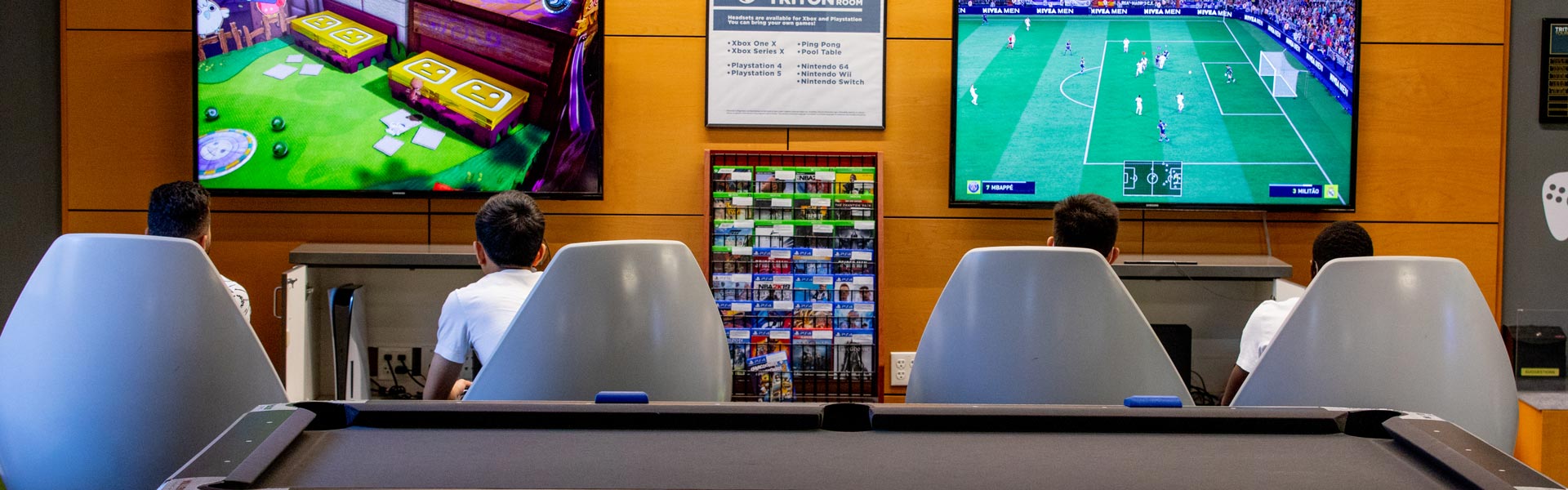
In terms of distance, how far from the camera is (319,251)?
3262mm

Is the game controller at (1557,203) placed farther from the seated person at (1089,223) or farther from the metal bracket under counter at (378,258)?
the metal bracket under counter at (378,258)

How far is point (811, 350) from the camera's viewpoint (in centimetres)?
346

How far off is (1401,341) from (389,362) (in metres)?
3.16

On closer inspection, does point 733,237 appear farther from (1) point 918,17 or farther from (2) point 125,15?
(2) point 125,15

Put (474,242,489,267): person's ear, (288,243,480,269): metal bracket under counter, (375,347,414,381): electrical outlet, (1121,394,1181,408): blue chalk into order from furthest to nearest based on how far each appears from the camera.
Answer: (375,347,414,381): electrical outlet < (288,243,480,269): metal bracket under counter < (474,242,489,267): person's ear < (1121,394,1181,408): blue chalk

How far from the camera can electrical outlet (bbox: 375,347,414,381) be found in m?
3.61

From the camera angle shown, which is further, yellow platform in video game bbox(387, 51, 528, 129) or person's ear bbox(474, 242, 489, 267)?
yellow platform in video game bbox(387, 51, 528, 129)

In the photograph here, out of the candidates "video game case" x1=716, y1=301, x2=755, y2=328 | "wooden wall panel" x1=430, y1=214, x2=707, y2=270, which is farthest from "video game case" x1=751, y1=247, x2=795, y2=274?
"wooden wall panel" x1=430, y1=214, x2=707, y2=270

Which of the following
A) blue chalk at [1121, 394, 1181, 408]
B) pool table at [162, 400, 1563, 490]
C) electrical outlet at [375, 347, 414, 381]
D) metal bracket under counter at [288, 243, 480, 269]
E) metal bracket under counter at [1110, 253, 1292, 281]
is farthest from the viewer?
electrical outlet at [375, 347, 414, 381]

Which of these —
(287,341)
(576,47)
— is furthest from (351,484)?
(576,47)

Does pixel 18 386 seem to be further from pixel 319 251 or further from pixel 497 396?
pixel 319 251

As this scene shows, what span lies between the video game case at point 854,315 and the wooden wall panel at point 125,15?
254 centimetres

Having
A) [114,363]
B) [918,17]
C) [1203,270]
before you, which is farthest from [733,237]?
[114,363]

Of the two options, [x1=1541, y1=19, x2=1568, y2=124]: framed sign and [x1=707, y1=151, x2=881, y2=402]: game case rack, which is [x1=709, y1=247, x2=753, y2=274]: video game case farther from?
[x1=1541, y1=19, x2=1568, y2=124]: framed sign
